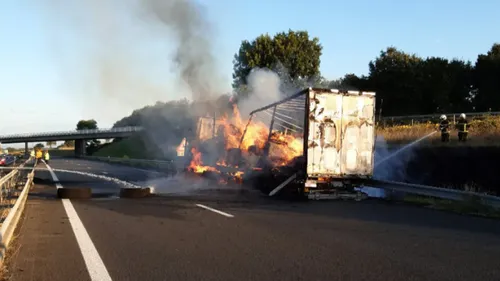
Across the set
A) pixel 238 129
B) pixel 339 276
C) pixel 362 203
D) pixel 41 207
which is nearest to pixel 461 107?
pixel 238 129

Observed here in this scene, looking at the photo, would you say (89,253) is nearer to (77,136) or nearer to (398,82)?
(398,82)

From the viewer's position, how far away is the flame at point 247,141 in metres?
16.5

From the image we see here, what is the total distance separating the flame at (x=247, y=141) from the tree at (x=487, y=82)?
35053mm

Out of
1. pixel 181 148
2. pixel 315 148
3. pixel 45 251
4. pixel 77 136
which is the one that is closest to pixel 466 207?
pixel 315 148

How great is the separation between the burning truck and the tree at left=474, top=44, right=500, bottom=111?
37090mm

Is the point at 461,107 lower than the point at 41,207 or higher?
higher

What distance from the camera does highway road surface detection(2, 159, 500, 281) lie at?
5863mm

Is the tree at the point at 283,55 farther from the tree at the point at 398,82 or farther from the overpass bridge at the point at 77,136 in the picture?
the overpass bridge at the point at 77,136

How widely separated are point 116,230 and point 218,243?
2.49m

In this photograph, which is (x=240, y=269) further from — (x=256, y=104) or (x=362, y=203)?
(x=256, y=104)

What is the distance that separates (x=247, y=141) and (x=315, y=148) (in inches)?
182

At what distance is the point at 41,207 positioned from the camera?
42.4 feet

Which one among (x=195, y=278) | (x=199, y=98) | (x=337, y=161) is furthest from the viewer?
(x=199, y=98)

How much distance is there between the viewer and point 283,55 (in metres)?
49.2
